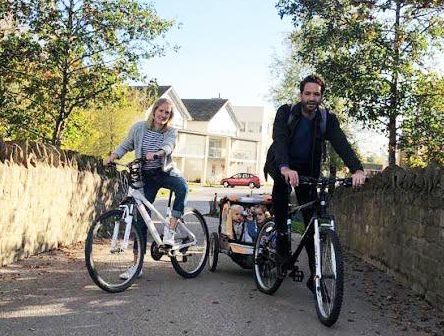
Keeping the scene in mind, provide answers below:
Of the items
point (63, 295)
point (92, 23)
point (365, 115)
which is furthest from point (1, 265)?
point (365, 115)

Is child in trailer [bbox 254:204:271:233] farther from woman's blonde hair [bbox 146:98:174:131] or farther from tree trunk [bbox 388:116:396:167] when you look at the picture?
tree trunk [bbox 388:116:396:167]

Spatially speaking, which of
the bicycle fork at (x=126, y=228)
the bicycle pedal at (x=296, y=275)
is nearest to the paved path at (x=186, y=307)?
the bicycle pedal at (x=296, y=275)

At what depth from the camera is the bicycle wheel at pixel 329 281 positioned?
441 cm

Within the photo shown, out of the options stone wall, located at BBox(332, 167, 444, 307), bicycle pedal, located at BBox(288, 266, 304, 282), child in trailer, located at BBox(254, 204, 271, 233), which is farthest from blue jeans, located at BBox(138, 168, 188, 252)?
stone wall, located at BBox(332, 167, 444, 307)

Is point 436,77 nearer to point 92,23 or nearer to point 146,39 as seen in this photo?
point 146,39

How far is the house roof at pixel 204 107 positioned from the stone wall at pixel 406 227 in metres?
68.8

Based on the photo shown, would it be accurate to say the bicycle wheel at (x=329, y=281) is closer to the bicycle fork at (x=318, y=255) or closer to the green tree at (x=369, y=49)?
the bicycle fork at (x=318, y=255)

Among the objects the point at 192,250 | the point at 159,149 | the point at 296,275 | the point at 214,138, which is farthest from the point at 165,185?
the point at 214,138

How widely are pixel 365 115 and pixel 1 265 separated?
1052 centimetres

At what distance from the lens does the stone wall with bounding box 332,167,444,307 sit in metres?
5.52

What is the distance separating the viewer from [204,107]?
80.4 meters

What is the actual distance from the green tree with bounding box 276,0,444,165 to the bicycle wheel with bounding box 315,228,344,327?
986 centimetres

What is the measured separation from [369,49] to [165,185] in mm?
9348

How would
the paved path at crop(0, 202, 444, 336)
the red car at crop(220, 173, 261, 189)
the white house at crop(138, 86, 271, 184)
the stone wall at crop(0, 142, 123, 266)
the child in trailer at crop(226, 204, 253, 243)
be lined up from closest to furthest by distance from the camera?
1. the paved path at crop(0, 202, 444, 336)
2. the stone wall at crop(0, 142, 123, 266)
3. the child in trailer at crop(226, 204, 253, 243)
4. the red car at crop(220, 173, 261, 189)
5. the white house at crop(138, 86, 271, 184)
